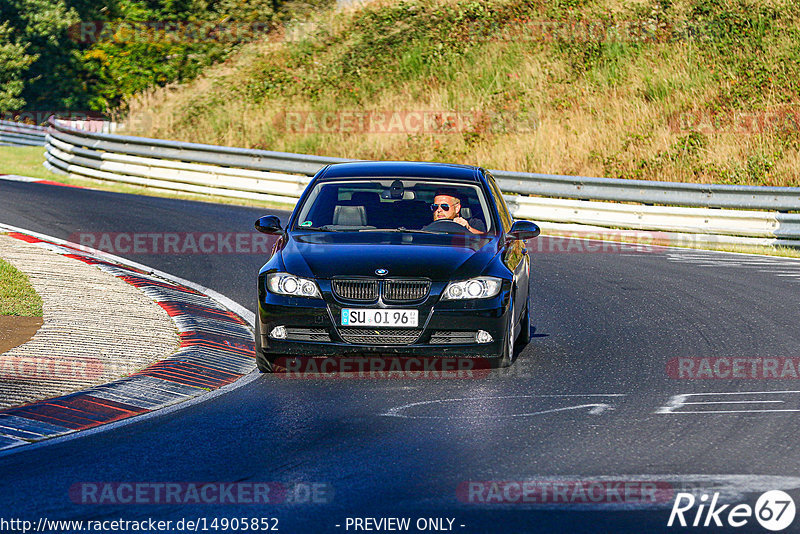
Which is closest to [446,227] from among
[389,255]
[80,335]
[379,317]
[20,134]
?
[389,255]

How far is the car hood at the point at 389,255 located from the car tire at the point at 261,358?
0.49 meters

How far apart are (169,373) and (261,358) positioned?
70cm

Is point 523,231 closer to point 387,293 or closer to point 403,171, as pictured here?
point 403,171

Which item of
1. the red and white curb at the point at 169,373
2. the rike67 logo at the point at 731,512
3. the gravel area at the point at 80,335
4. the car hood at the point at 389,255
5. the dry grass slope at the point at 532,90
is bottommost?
the red and white curb at the point at 169,373

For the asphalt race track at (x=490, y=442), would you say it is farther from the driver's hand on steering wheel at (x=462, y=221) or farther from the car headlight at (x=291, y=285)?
the driver's hand on steering wheel at (x=462, y=221)

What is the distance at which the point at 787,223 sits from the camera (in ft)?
58.1

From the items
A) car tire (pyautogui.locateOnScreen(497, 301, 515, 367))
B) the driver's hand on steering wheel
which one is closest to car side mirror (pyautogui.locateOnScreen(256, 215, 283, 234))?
the driver's hand on steering wheel

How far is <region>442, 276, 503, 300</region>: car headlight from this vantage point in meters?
8.67

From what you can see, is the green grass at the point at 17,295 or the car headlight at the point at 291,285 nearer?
the car headlight at the point at 291,285

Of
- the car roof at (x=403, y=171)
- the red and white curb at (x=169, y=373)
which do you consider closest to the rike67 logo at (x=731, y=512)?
the red and white curb at (x=169, y=373)

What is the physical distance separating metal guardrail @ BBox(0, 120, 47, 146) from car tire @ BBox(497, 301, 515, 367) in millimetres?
40625

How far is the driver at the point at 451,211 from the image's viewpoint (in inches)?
392

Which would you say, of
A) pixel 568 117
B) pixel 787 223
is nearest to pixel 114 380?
pixel 787 223

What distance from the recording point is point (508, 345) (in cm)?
904
